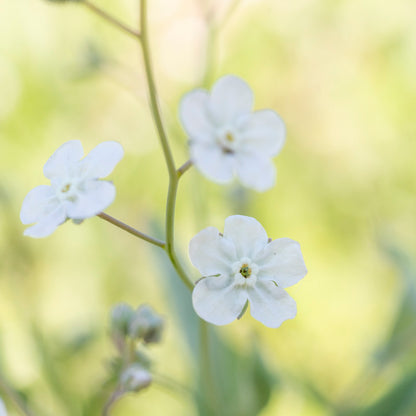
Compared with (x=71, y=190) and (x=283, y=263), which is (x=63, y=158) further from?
(x=283, y=263)

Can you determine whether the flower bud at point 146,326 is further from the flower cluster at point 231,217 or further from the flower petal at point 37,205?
the flower petal at point 37,205

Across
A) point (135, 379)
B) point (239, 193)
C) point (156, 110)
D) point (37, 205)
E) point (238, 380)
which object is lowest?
point (238, 380)

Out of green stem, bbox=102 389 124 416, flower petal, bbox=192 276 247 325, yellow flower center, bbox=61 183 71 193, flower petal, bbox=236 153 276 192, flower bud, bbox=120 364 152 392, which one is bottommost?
green stem, bbox=102 389 124 416

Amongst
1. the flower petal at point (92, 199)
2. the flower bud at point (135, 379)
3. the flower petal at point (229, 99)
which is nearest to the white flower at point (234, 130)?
the flower petal at point (229, 99)

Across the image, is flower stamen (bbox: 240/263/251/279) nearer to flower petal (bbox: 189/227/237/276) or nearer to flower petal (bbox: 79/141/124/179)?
flower petal (bbox: 189/227/237/276)

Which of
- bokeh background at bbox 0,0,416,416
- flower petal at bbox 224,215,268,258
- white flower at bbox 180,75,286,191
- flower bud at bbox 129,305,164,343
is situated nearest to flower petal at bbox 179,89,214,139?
white flower at bbox 180,75,286,191

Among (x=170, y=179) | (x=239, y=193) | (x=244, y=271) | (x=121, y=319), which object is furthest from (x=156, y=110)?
(x=239, y=193)
